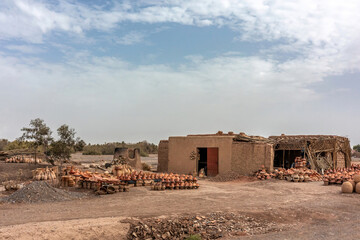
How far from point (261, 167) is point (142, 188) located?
7273 mm

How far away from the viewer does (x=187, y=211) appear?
10391 millimetres

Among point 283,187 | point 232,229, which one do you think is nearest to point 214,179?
point 283,187

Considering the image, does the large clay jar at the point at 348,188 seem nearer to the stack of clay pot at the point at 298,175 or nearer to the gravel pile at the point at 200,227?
the stack of clay pot at the point at 298,175

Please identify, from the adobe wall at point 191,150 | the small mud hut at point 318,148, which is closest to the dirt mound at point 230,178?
the adobe wall at point 191,150

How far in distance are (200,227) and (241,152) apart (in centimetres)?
1029

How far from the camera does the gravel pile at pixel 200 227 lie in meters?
8.84

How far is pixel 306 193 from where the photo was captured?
1437 cm

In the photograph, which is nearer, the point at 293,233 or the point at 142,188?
the point at 293,233

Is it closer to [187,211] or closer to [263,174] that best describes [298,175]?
[263,174]

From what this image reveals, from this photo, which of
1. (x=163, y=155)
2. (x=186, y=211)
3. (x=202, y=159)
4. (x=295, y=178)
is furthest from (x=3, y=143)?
(x=186, y=211)

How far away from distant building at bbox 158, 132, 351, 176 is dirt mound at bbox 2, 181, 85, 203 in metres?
9.18

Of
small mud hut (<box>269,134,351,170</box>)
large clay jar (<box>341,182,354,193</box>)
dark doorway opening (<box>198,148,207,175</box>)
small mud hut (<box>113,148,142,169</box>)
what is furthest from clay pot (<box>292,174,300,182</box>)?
small mud hut (<box>113,148,142,169</box>)

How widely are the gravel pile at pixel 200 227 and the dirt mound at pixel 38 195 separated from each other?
438 cm

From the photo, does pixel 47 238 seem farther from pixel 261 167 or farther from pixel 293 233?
pixel 261 167
